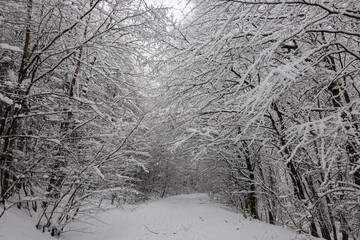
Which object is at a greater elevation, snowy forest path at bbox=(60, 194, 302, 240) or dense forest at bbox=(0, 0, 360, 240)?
dense forest at bbox=(0, 0, 360, 240)

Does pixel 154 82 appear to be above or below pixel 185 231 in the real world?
above

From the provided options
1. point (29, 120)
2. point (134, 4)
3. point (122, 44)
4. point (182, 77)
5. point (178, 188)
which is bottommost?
point (178, 188)

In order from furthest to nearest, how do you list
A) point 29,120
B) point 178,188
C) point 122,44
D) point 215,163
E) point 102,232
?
point 178,188 → point 215,163 → point 102,232 → point 29,120 → point 122,44

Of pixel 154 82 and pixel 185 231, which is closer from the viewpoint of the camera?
pixel 154 82

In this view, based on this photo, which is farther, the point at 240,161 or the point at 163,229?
the point at 240,161

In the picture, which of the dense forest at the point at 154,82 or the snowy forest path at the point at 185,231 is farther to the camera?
the snowy forest path at the point at 185,231

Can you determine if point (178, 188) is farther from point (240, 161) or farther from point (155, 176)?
point (240, 161)

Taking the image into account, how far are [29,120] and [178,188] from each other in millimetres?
32222

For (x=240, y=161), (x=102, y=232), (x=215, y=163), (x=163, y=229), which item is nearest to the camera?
(x=102, y=232)

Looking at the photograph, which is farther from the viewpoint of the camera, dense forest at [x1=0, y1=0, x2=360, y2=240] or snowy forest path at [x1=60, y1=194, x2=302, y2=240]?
snowy forest path at [x1=60, y1=194, x2=302, y2=240]

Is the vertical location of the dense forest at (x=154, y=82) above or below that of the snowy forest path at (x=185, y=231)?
above

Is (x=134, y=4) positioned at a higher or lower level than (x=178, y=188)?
higher

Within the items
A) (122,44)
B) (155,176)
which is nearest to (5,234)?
(122,44)

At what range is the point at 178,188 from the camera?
113ft
